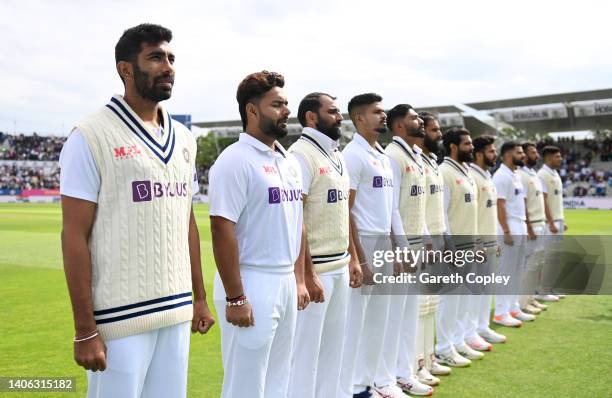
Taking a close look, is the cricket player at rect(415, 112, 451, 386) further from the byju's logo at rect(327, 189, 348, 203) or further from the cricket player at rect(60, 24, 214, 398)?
the cricket player at rect(60, 24, 214, 398)

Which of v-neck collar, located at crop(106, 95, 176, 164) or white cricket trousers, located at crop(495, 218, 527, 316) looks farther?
white cricket trousers, located at crop(495, 218, 527, 316)

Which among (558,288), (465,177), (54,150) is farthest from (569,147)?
(54,150)

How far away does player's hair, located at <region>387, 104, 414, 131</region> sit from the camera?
6.27 m

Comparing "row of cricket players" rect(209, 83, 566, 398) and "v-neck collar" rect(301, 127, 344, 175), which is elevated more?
"v-neck collar" rect(301, 127, 344, 175)

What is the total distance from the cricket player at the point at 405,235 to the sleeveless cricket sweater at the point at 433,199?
0.85 ft

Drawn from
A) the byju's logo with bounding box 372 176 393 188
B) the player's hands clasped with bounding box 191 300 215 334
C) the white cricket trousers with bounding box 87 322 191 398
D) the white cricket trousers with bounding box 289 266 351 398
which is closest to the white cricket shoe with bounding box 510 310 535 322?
the byju's logo with bounding box 372 176 393 188

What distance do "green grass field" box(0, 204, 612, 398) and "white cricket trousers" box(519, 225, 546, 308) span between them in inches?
17.7

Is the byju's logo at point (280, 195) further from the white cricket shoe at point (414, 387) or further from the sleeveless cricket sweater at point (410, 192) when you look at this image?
the white cricket shoe at point (414, 387)

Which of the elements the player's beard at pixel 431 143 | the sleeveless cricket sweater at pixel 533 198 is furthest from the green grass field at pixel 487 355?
the player's beard at pixel 431 143

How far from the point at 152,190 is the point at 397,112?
387cm

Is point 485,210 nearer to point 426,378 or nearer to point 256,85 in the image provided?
point 426,378

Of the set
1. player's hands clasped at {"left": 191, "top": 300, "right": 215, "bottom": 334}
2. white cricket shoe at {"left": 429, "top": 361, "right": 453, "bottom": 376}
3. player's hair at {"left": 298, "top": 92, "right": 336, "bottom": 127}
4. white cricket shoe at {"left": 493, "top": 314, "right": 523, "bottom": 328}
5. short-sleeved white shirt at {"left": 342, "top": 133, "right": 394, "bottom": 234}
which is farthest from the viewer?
white cricket shoe at {"left": 493, "top": 314, "right": 523, "bottom": 328}

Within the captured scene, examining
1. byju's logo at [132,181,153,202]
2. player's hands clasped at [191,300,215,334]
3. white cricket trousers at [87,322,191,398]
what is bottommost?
white cricket trousers at [87,322,191,398]

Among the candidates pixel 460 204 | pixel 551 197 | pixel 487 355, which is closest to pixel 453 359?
pixel 487 355
